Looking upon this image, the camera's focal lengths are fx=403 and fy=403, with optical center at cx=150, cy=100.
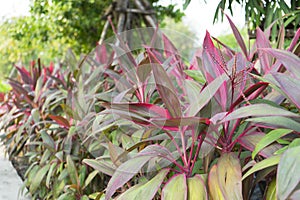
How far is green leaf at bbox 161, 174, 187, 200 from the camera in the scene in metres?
0.79

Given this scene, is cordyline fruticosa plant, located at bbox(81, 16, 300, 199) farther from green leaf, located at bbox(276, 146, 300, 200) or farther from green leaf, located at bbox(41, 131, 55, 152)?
green leaf, located at bbox(41, 131, 55, 152)

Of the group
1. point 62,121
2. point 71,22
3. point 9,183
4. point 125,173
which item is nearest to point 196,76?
point 125,173

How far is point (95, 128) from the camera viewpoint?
4.07 ft

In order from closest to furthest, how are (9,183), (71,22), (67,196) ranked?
(67,196) → (9,183) → (71,22)

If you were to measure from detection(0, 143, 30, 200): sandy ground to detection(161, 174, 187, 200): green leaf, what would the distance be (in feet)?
3.47

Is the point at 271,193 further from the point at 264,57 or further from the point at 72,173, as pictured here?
the point at 72,173

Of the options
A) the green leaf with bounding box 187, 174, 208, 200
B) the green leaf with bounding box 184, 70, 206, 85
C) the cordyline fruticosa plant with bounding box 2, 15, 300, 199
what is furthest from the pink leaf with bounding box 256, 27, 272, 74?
the green leaf with bounding box 187, 174, 208, 200

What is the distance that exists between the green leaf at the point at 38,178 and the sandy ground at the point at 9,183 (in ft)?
0.47

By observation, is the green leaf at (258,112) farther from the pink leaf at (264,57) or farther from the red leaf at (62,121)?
the red leaf at (62,121)

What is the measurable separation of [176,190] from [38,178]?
0.93 meters

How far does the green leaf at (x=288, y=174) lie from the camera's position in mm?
553

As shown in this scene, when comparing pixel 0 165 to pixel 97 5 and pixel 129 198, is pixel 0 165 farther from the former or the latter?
pixel 97 5

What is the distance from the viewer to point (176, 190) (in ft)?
2.63

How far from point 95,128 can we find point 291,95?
670mm
